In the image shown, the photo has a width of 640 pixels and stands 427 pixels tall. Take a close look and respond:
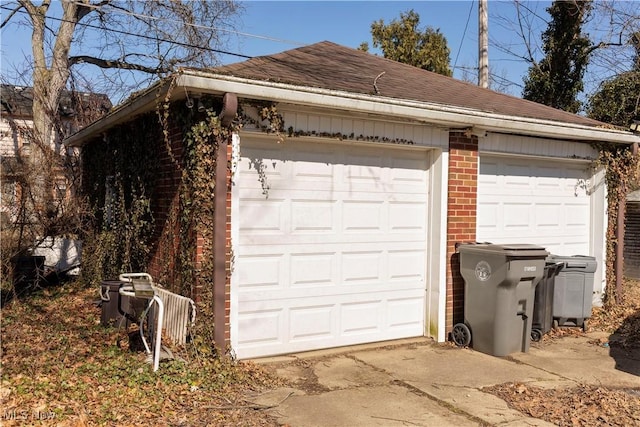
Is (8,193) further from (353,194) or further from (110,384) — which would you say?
(353,194)

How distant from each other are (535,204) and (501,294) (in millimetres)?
2653

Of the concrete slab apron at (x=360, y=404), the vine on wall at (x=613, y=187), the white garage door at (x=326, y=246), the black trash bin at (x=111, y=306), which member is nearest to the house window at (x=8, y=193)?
the black trash bin at (x=111, y=306)

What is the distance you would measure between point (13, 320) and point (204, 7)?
1447cm

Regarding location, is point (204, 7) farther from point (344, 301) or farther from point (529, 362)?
point (529, 362)

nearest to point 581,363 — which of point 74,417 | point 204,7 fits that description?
point 74,417

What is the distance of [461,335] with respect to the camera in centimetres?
706

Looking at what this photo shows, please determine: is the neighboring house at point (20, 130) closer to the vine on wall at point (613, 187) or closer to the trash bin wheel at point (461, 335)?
the trash bin wheel at point (461, 335)

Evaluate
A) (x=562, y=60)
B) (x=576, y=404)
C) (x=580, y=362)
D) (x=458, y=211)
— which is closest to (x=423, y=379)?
(x=576, y=404)

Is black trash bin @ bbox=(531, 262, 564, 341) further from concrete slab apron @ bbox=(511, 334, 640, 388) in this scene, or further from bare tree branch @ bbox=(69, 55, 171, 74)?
bare tree branch @ bbox=(69, 55, 171, 74)

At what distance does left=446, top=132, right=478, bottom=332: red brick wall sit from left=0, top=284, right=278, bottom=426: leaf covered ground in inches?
114

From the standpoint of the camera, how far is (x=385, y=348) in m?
6.86

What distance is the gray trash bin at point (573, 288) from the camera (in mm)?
7859

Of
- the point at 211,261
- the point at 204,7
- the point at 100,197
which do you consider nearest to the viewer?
the point at 211,261

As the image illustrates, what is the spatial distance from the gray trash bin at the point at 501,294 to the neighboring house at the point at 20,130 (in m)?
7.19
